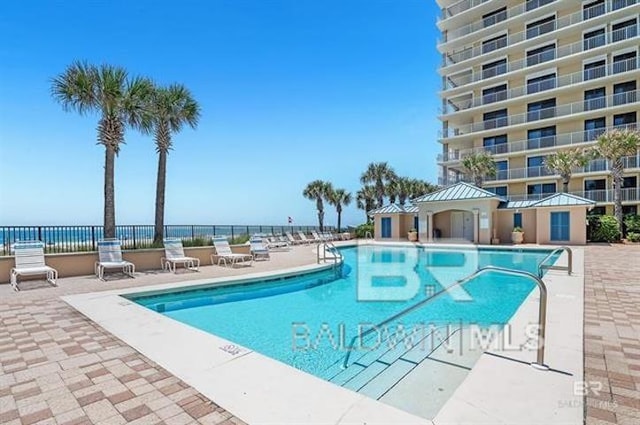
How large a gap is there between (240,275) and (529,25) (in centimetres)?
3226

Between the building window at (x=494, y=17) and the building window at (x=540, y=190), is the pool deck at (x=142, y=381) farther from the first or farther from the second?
the building window at (x=494, y=17)

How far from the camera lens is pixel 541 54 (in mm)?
27344

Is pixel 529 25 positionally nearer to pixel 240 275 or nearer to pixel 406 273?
pixel 406 273

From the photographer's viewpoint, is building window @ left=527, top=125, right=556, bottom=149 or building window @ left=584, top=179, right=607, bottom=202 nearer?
building window @ left=584, top=179, right=607, bottom=202

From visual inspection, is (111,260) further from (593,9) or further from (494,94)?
(593,9)

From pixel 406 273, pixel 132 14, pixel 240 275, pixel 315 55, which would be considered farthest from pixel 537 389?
pixel 315 55

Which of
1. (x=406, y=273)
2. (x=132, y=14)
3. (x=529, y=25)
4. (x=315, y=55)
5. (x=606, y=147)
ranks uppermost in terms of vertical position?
(x=529, y=25)

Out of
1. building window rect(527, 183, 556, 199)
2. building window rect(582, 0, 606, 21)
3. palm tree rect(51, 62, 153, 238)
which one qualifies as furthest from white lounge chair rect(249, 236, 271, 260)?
building window rect(582, 0, 606, 21)

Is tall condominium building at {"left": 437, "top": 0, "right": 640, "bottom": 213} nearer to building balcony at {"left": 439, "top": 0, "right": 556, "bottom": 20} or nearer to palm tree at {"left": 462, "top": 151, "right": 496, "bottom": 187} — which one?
building balcony at {"left": 439, "top": 0, "right": 556, "bottom": 20}

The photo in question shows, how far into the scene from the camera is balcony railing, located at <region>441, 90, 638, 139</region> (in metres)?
23.9

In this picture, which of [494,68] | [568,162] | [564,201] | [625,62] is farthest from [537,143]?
[564,201]

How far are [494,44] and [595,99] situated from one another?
9423 millimetres

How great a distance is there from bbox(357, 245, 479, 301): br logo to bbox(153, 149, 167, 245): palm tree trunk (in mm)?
7605

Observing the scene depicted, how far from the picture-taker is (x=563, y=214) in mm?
19344
